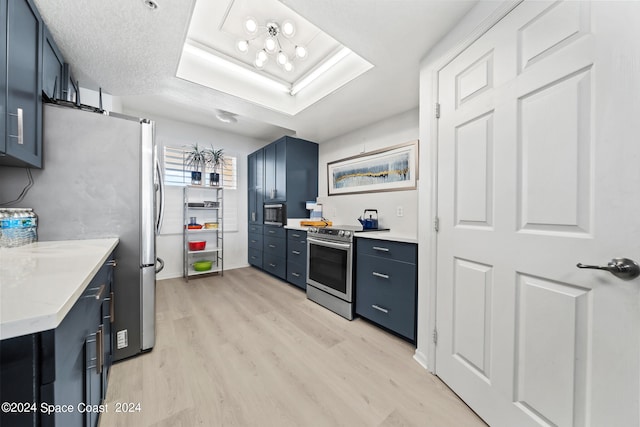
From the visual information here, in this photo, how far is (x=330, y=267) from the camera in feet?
8.55

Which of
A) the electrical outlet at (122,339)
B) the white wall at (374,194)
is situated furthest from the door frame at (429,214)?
the electrical outlet at (122,339)

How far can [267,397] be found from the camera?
137 cm

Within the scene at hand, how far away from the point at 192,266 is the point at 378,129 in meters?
3.60

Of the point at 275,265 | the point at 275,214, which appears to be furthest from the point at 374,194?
the point at 275,265

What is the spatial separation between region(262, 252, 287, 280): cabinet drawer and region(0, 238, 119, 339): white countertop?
7.91 feet

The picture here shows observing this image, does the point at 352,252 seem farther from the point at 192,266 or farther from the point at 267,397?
the point at 192,266

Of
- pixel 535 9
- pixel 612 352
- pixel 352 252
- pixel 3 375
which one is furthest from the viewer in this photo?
pixel 352 252

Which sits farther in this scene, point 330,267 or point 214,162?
point 214,162

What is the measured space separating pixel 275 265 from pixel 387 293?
2.10 m

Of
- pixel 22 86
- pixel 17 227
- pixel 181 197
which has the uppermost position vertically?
pixel 22 86

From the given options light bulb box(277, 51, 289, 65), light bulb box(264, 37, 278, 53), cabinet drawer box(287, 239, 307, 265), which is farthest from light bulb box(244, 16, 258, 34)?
cabinet drawer box(287, 239, 307, 265)

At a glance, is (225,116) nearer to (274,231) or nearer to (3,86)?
(274,231)

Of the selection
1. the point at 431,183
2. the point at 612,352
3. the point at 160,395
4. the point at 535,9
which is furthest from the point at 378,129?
the point at 160,395

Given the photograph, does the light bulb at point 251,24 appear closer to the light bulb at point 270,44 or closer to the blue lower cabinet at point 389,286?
the light bulb at point 270,44
